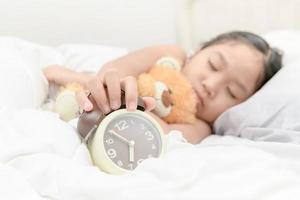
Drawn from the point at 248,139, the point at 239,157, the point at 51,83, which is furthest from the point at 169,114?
the point at 239,157

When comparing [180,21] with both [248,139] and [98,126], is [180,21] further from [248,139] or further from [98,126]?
[98,126]

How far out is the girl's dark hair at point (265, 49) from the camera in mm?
1472

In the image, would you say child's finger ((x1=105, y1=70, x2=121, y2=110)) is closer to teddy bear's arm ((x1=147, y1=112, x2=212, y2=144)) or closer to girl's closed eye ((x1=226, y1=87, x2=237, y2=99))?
teddy bear's arm ((x1=147, y1=112, x2=212, y2=144))

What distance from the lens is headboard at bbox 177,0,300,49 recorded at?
1879 millimetres

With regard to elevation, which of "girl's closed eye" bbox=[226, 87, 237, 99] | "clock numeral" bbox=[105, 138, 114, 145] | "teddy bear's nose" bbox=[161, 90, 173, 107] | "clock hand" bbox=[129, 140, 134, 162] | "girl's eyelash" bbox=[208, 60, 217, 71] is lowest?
"girl's closed eye" bbox=[226, 87, 237, 99]

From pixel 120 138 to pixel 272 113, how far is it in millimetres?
514

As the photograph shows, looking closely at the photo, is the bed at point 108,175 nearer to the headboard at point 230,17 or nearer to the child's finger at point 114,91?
the child's finger at point 114,91

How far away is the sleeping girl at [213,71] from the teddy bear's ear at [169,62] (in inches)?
1.2

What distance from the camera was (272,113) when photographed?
4.06 ft

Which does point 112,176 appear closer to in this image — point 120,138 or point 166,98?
point 120,138

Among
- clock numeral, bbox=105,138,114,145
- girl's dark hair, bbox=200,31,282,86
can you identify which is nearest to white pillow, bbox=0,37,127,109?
clock numeral, bbox=105,138,114,145

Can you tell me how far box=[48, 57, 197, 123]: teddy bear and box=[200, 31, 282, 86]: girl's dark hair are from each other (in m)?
0.22

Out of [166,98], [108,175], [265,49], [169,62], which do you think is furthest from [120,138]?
[265,49]

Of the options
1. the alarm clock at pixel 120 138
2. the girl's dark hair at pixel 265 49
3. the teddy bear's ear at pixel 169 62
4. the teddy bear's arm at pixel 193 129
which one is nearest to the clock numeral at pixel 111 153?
the alarm clock at pixel 120 138
